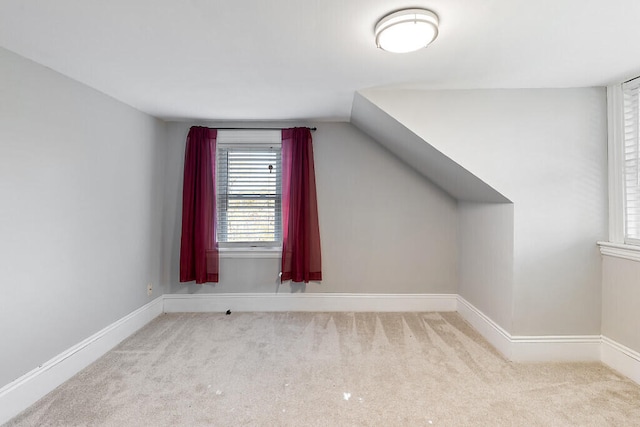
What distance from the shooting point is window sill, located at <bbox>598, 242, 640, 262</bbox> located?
197 centimetres

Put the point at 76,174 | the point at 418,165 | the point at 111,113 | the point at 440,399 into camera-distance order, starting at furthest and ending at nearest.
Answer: the point at 418,165
the point at 111,113
the point at 76,174
the point at 440,399

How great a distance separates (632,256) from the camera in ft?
6.54

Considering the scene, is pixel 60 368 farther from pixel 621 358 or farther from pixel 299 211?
pixel 621 358

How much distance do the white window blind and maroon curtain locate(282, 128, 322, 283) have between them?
2517 millimetres

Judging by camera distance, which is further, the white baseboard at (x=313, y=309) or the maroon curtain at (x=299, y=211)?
the maroon curtain at (x=299, y=211)

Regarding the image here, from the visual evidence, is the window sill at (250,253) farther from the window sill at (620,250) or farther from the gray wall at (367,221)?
the window sill at (620,250)

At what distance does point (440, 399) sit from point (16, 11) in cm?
305

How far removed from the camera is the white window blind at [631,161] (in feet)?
6.72

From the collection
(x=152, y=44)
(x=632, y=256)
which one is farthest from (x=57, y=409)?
(x=632, y=256)

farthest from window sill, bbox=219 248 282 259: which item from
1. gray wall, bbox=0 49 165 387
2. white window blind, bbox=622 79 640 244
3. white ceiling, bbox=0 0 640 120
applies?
white window blind, bbox=622 79 640 244

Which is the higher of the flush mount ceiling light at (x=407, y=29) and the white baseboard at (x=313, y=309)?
the flush mount ceiling light at (x=407, y=29)

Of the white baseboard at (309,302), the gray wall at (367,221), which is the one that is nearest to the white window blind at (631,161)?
the gray wall at (367,221)

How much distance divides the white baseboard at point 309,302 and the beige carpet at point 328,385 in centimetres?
52

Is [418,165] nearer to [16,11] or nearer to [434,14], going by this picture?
[434,14]
